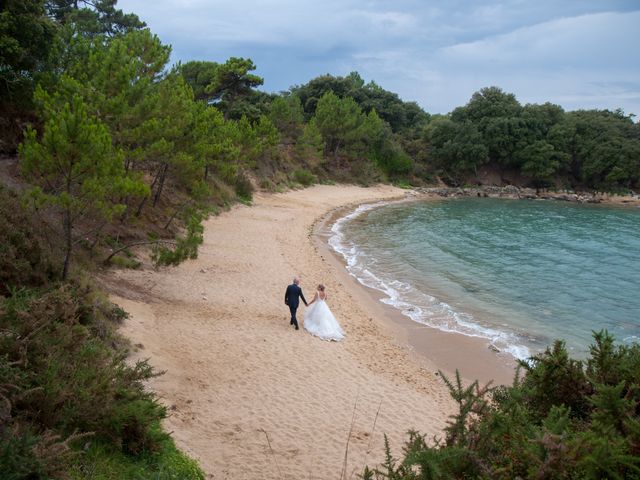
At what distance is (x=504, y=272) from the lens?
84.1 feet

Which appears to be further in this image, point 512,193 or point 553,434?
point 512,193

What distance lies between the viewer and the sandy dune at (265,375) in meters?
8.54

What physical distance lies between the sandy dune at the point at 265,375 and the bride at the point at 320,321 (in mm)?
354

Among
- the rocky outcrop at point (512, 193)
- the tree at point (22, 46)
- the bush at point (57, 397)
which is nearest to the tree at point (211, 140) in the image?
the tree at point (22, 46)

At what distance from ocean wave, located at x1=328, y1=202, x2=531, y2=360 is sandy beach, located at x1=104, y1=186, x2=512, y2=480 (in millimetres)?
724

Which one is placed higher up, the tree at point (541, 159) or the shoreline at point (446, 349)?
the tree at point (541, 159)

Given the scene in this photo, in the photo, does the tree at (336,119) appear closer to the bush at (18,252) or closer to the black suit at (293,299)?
the black suit at (293,299)

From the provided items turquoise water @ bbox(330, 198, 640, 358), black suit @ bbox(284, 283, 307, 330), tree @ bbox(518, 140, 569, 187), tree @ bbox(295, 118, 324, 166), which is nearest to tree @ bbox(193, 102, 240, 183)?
turquoise water @ bbox(330, 198, 640, 358)

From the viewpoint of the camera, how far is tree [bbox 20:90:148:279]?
11.0 meters

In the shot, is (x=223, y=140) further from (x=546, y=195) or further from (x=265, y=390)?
(x=546, y=195)

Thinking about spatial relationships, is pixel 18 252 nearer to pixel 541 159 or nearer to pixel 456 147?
pixel 456 147

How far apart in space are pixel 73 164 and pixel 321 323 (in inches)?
308

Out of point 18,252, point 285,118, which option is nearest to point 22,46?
point 18,252

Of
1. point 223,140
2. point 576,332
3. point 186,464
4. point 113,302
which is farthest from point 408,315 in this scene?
point 223,140
